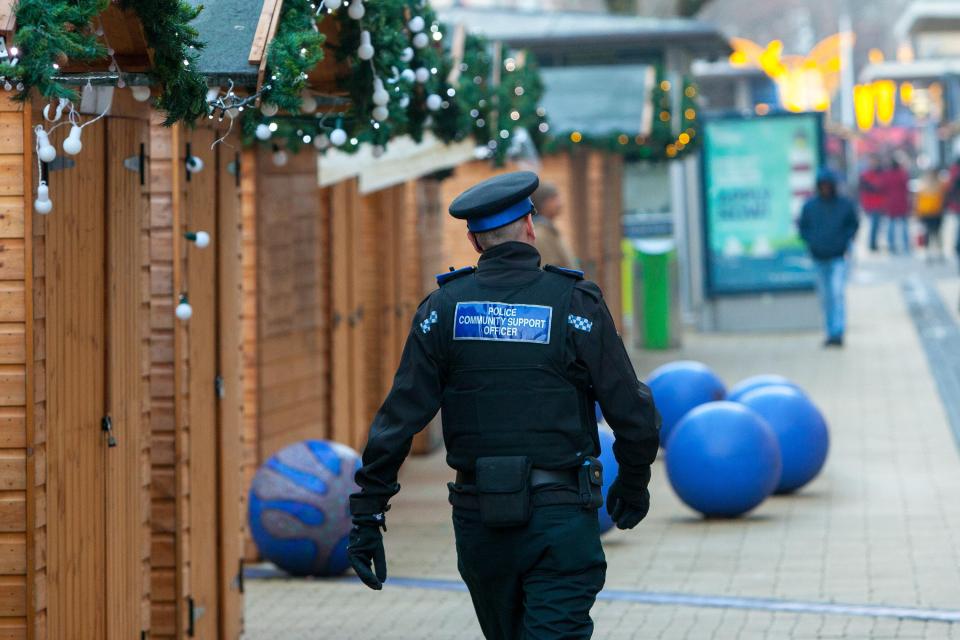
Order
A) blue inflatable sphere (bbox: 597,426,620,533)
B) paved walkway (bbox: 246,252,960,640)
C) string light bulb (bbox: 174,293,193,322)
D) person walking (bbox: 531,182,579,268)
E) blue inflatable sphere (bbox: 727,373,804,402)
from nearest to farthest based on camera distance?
string light bulb (bbox: 174,293,193,322), paved walkway (bbox: 246,252,960,640), blue inflatable sphere (bbox: 597,426,620,533), person walking (bbox: 531,182,579,268), blue inflatable sphere (bbox: 727,373,804,402)

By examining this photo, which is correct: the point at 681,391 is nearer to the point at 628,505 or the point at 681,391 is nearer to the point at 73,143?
the point at 628,505

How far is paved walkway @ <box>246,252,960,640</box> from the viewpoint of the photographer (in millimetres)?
8141

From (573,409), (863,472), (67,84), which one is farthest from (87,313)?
(863,472)

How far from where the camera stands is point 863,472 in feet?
41.1

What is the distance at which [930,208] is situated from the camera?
3238 cm

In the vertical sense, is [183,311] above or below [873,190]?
below

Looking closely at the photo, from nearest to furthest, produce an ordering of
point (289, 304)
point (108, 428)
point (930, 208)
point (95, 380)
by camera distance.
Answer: point (95, 380) → point (108, 428) → point (289, 304) → point (930, 208)

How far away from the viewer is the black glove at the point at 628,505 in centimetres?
532

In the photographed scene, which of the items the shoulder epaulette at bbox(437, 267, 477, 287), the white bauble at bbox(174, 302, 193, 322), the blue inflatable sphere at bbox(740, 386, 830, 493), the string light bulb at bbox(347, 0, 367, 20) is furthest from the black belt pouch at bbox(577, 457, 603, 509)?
the blue inflatable sphere at bbox(740, 386, 830, 493)

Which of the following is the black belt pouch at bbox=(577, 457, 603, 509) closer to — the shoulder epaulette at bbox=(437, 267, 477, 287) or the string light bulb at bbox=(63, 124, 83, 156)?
the shoulder epaulette at bbox=(437, 267, 477, 287)

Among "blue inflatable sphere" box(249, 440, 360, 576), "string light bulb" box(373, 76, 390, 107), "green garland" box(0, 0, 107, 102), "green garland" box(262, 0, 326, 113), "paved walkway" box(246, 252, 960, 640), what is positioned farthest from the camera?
"blue inflatable sphere" box(249, 440, 360, 576)

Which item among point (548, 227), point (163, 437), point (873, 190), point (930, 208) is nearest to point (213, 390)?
point (163, 437)

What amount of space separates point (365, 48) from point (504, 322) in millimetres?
2676

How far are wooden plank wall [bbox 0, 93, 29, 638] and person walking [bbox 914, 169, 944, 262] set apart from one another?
28.0 metres
